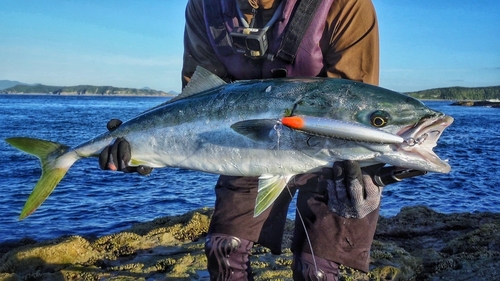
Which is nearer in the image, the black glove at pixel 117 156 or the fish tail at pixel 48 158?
the black glove at pixel 117 156

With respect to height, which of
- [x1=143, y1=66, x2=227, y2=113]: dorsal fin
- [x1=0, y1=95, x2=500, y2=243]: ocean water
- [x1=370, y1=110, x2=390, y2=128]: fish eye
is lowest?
[x1=0, y1=95, x2=500, y2=243]: ocean water

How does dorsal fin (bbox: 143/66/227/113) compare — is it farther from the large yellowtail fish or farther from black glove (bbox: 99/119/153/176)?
black glove (bbox: 99/119/153/176)

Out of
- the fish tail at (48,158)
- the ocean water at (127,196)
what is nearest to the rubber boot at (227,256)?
the fish tail at (48,158)

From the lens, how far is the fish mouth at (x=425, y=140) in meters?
3.32

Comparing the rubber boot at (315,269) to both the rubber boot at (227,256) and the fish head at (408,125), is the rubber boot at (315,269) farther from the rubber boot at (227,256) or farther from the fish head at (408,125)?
the fish head at (408,125)

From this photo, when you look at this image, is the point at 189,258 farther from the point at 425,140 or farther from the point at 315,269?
the point at 425,140

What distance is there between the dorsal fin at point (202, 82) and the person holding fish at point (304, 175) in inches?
16.8

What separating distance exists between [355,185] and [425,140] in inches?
23.8

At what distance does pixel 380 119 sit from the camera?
3.41m

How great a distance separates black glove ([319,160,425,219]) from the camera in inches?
141

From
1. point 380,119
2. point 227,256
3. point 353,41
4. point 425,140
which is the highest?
point 353,41

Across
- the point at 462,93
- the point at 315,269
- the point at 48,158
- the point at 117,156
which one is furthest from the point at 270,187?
the point at 462,93

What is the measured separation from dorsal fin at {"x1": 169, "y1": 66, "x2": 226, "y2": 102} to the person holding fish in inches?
16.8

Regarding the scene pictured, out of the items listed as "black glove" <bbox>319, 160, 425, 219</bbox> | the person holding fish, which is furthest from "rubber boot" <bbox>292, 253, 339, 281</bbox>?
"black glove" <bbox>319, 160, 425, 219</bbox>
